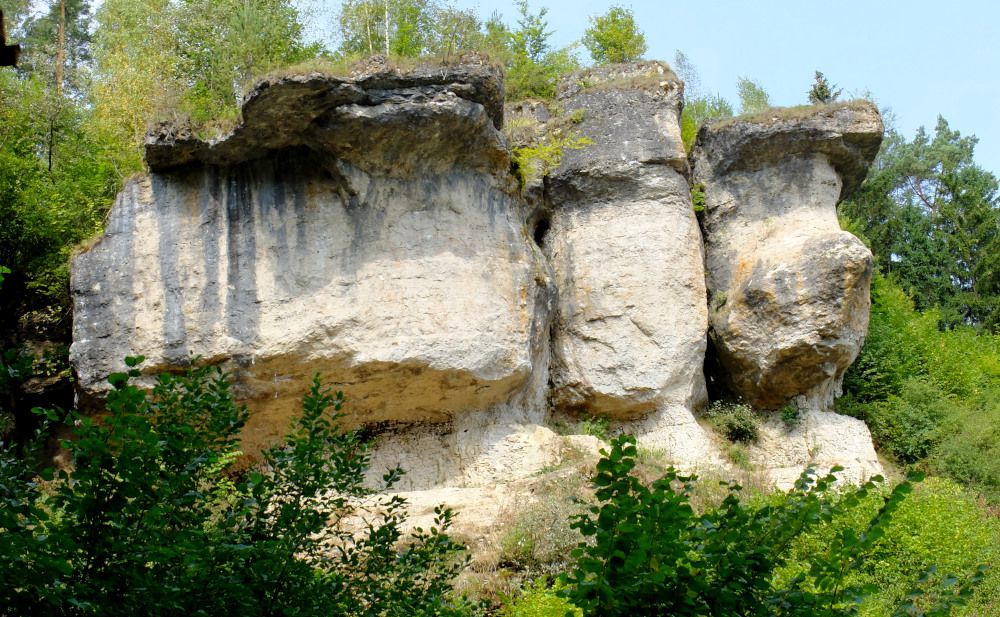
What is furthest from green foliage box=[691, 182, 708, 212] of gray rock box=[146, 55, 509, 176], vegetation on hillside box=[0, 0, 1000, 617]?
gray rock box=[146, 55, 509, 176]

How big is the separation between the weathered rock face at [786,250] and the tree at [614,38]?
192 inches

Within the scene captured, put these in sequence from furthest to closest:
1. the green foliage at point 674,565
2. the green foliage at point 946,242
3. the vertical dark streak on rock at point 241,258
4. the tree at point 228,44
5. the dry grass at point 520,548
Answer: the green foliage at point 946,242, the tree at point 228,44, the vertical dark streak on rock at point 241,258, the dry grass at point 520,548, the green foliage at point 674,565

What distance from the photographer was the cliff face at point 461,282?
14.2 m

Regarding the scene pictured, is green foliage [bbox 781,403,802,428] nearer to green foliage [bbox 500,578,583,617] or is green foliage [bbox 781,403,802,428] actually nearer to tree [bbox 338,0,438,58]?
green foliage [bbox 500,578,583,617]

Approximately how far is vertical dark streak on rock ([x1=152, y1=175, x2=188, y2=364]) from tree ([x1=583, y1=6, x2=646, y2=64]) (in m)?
10.7

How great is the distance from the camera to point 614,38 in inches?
884

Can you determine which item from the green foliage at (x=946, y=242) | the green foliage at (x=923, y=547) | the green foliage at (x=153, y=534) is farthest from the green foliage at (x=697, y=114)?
the green foliage at (x=153, y=534)

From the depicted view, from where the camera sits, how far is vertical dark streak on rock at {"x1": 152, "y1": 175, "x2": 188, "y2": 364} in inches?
555

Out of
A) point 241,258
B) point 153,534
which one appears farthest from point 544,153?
point 153,534

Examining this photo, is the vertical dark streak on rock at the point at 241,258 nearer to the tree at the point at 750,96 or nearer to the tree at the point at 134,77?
the tree at the point at 134,77

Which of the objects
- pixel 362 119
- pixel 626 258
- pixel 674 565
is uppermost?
pixel 362 119

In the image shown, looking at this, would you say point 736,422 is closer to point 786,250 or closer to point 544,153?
point 786,250

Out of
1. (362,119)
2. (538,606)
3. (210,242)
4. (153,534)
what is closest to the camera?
(153,534)

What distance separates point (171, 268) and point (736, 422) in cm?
854
